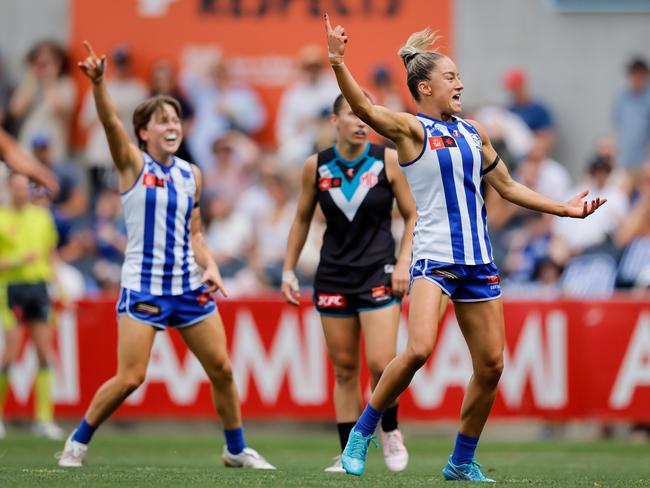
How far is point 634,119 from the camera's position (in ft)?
53.8

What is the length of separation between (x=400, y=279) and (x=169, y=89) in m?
8.67

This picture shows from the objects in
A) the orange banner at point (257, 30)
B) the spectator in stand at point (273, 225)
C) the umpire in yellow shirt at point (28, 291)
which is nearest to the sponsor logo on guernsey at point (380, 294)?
the umpire in yellow shirt at point (28, 291)

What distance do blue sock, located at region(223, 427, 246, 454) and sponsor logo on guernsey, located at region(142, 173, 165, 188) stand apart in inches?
70.5

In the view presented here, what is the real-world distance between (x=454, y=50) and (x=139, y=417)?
267 inches

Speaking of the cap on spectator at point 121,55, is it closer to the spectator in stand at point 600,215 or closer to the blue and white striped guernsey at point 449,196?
the spectator in stand at point 600,215

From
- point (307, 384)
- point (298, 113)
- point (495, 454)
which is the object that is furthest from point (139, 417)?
point (298, 113)

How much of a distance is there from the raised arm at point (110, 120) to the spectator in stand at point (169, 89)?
26.1 feet

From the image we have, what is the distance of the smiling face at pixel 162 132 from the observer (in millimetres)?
8812

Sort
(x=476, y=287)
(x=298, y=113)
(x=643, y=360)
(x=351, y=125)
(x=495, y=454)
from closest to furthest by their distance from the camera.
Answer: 1. (x=476, y=287)
2. (x=351, y=125)
3. (x=495, y=454)
4. (x=643, y=360)
5. (x=298, y=113)

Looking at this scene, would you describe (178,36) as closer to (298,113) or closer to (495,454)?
(298,113)

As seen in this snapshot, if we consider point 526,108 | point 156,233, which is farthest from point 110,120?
point 526,108

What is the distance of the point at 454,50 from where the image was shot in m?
17.3

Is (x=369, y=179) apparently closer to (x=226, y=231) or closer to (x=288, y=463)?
(x=288, y=463)

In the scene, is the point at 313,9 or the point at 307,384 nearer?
the point at 307,384
